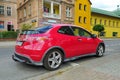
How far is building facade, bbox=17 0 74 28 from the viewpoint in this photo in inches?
1152

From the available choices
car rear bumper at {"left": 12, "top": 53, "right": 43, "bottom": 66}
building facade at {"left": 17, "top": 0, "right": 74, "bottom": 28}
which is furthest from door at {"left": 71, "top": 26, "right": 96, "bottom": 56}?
building facade at {"left": 17, "top": 0, "right": 74, "bottom": 28}

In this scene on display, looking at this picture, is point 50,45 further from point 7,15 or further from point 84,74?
point 7,15

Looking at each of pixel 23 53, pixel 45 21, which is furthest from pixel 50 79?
pixel 45 21

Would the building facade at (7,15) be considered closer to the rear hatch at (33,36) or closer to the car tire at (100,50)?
the car tire at (100,50)

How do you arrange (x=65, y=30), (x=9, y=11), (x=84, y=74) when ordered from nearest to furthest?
(x=84, y=74) → (x=65, y=30) → (x=9, y=11)

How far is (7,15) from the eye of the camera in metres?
33.8

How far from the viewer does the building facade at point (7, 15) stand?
33.0m

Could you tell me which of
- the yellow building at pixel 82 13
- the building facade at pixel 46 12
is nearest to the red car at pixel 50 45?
the building facade at pixel 46 12

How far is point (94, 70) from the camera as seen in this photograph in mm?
5543

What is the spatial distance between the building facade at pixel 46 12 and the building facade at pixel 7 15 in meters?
2.51

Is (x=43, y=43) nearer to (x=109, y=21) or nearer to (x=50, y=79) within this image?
(x=50, y=79)

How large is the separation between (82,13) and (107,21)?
1299cm

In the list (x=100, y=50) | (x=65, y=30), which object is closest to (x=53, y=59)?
(x=65, y=30)

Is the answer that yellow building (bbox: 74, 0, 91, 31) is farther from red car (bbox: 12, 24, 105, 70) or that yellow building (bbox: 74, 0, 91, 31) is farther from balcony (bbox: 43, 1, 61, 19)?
red car (bbox: 12, 24, 105, 70)
